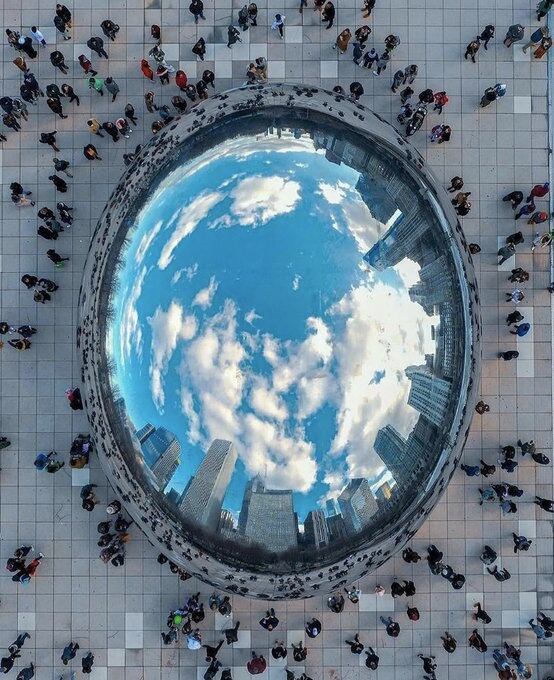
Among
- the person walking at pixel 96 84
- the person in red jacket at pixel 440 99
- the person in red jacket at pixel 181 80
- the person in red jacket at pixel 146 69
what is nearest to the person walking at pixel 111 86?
the person walking at pixel 96 84

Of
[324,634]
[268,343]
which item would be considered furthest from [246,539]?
[324,634]

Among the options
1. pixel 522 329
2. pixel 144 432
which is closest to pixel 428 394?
pixel 144 432

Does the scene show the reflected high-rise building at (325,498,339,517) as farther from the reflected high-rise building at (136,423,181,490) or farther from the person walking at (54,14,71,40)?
the person walking at (54,14,71,40)

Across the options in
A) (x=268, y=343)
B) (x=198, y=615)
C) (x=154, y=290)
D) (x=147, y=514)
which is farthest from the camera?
(x=198, y=615)

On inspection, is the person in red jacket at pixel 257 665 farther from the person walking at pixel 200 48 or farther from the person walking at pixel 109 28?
the person walking at pixel 109 28

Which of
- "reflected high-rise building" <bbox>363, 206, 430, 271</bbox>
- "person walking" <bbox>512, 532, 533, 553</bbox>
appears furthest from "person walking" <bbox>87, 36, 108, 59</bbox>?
"person walking" <bbox>512, 532, 533, 553</bbox>

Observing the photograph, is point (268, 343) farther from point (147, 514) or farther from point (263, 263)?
point (147, 514)

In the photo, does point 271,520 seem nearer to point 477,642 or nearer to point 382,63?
point 477,642
